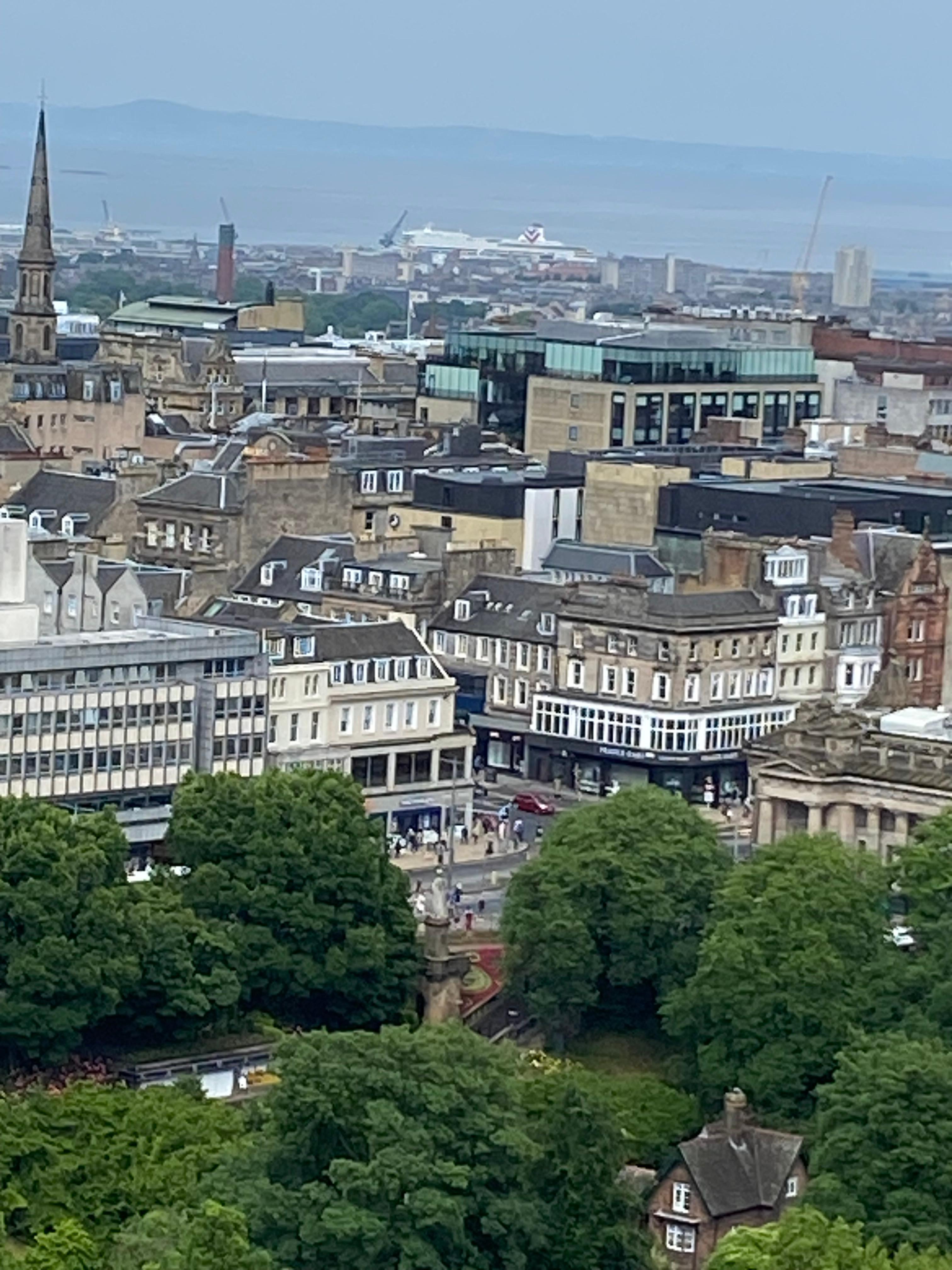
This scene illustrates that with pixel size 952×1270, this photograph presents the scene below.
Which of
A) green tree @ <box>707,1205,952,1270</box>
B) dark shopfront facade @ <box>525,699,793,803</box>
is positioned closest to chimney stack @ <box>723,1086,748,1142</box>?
green tree @ <box>707,1205,952,1270</box>

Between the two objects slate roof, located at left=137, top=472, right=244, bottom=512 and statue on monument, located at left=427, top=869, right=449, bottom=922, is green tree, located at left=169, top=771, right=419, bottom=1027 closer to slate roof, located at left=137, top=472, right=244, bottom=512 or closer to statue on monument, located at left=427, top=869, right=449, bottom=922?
statue on monument, located at left=427, top=869, right=449, bottom=922

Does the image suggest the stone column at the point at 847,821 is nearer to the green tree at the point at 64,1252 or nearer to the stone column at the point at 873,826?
the stone column at the point at 873,826

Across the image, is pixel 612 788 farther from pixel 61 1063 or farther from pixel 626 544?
pixel 61 1063

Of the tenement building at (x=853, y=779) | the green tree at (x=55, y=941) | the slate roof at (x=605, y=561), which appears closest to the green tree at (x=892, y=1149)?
the green tree at (x=55, y=941)

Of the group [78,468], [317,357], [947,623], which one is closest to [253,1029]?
[947,623]

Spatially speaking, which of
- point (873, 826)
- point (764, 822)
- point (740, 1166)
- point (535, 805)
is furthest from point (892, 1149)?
point (535, 805)

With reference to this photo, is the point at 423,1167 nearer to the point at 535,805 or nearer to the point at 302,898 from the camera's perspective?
the point at 302,898
